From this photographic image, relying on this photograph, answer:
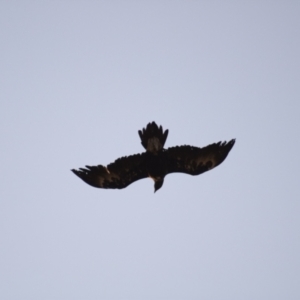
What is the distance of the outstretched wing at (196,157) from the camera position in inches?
439

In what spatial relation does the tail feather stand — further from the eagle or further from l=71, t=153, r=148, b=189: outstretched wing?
l=71, t=153, r=148, b=189: outstretched wing

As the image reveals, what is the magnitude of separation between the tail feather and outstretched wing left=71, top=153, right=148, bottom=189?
58 centimetres

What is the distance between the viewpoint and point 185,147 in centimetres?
1143

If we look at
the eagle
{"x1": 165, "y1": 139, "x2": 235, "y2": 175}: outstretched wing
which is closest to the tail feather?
the eagle

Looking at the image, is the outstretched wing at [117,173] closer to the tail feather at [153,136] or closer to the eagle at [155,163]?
the eagle at [155,163]

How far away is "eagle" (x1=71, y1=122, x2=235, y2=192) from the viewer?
36.5ft

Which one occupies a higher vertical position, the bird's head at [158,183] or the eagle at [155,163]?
the eagle at [155,163]

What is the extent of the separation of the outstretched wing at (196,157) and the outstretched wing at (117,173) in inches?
31.7

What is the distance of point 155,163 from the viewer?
38.5 ft

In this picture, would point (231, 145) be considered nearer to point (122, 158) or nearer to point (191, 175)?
point (191, 175)

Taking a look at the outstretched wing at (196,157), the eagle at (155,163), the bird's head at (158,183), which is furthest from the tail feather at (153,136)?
the bird's head at (158,183)

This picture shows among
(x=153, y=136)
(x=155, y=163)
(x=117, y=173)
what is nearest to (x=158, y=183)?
(x=155, y=163)

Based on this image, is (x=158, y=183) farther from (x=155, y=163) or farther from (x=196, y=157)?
(x=196, y=157)

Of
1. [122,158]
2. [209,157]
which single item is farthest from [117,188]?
[209,157]
